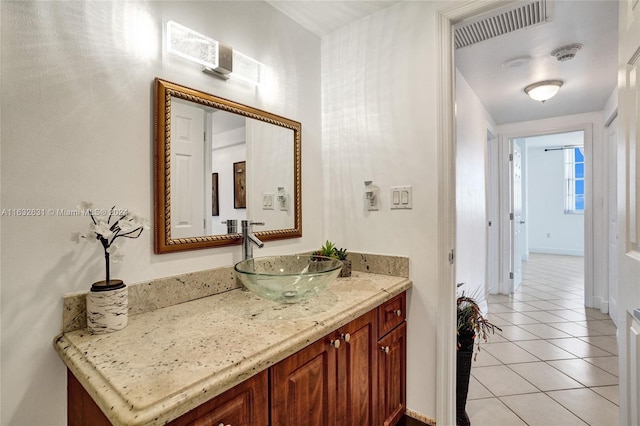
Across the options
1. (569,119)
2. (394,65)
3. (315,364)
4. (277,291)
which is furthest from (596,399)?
(569,119)

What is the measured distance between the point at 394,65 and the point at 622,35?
892 mm

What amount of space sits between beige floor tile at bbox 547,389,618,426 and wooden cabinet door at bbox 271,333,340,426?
1.68 metres

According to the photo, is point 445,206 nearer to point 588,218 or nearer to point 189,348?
point 189,348

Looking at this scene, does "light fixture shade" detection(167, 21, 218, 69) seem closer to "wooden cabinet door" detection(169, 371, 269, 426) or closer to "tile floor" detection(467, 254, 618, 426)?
"wooden cabinet door" detection(169, 371, 269, 426)

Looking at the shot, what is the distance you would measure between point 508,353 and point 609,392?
0.63 metres

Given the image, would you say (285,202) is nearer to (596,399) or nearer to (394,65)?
(394,65)

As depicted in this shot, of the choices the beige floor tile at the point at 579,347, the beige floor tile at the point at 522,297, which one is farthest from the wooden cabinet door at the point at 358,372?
the beige floor tile at the point at 522,297

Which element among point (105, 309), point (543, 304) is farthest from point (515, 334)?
point (105, 309)

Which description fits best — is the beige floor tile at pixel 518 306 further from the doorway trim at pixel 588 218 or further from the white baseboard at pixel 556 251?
the white baseboard at pixel 556 251

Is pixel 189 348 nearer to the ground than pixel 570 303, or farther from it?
farther from it

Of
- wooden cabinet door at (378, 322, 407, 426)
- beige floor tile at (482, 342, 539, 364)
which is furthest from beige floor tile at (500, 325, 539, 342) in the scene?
wooden cabinet door at (378, 322, 407, 426)

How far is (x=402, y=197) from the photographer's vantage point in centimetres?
164

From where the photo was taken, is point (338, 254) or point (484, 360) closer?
point (338, 254)

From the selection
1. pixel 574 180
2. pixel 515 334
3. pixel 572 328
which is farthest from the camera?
pixel 574 180
